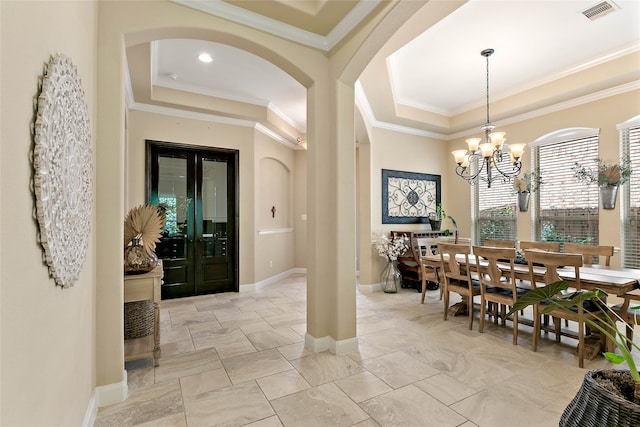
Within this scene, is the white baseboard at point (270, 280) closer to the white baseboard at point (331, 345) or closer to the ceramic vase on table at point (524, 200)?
the white baseboard at point (331, 345)

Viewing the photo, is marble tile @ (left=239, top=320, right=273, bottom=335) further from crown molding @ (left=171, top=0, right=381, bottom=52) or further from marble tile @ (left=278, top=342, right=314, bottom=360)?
crown molding @ (left=171, top=0, right=381, bottom=52)

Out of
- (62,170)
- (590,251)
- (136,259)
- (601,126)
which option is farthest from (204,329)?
(601,126)

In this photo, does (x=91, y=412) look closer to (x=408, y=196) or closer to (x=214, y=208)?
(x=214, y=208)

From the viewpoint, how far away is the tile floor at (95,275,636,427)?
198 cm

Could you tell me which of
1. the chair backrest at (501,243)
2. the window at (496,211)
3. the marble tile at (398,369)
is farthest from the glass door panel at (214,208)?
the window at (496,211)

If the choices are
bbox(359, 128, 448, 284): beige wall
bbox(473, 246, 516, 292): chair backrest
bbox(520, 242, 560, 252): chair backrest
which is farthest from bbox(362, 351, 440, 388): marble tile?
bbox(359, 128, 448, 284): beige wall

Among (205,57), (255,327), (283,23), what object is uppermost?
(205,57)

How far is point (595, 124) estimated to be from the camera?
4289 mm

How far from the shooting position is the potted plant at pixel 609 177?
3920 millimetres

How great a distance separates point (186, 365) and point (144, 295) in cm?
72

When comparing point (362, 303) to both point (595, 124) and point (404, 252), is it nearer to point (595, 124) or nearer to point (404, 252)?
point (404, 252)

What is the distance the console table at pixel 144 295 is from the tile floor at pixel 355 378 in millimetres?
145

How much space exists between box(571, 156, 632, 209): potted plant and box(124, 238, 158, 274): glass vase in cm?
545

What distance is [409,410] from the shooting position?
2.03 metres
